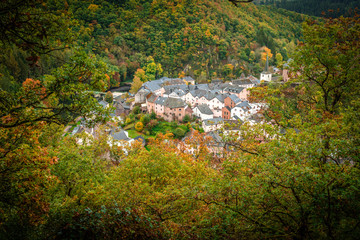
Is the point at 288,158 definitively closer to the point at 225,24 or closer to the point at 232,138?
the point at 232,138

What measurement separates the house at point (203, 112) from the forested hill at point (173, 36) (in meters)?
32.7

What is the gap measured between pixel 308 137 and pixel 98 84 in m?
5.77

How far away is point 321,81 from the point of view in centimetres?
897

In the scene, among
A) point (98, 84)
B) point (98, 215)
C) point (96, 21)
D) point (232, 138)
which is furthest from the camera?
point (96, 21)

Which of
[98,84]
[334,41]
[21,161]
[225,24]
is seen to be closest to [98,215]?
[21,161]

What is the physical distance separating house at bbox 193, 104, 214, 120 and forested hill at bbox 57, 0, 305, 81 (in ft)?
107

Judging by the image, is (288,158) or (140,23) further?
(140,23)

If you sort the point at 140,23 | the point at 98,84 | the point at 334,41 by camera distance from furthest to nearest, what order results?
the point at 140,23, the point at 334,41, the point at 98,84

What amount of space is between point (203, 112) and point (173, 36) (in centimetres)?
5530

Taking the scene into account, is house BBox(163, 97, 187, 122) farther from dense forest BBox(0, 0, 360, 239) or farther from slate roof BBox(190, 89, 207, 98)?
dense forest BBox(0, 0, 360, 239)

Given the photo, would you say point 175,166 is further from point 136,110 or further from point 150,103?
point 136,110

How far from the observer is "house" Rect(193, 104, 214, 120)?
46625 mm

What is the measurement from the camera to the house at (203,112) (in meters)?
46.6

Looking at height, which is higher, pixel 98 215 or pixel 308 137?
pixel 308 137
